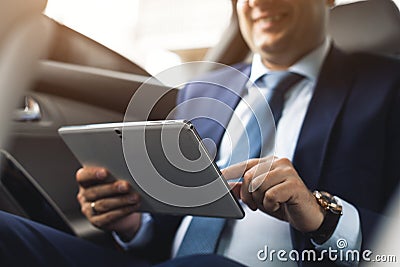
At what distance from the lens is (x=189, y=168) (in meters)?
0.81

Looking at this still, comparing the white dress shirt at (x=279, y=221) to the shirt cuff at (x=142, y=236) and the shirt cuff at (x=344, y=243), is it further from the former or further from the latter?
the shirt cuff at (x=142, y=236)

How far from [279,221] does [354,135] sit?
15cm

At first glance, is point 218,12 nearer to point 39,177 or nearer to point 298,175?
point 298,175

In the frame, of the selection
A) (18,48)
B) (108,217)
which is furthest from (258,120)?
(18,48)

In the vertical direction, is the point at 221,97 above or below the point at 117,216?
above

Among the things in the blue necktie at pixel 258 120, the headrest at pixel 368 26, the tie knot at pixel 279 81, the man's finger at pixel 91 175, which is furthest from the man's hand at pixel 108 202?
the headrest at pixel 368 26

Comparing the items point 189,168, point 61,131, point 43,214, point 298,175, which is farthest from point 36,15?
point 298,175

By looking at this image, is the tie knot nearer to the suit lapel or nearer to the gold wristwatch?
the suit lapel

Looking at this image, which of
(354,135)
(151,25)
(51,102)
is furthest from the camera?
(51,102)

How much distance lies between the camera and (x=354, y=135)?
79cm

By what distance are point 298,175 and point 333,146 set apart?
0.19 ft

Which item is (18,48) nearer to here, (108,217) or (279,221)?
(108,217)

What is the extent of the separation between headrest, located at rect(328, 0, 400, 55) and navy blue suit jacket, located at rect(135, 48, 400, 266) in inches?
0.6

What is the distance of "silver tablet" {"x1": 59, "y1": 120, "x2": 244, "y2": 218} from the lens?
0.79 m
